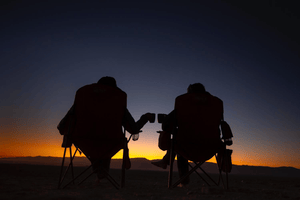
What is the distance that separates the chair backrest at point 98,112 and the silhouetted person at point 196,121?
946 mm

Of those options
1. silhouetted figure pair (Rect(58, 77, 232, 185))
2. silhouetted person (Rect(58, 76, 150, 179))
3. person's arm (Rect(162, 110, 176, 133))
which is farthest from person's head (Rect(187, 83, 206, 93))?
silhouetted person (Rect(58, 76, 150, 179))

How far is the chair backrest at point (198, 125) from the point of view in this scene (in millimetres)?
3479

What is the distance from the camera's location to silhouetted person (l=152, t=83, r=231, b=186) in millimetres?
3482

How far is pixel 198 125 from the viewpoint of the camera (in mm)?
3510

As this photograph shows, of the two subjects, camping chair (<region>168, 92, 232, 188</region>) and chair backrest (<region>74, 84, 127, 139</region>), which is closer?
chair backrest (<region>74, 84, 127, 139</region>)

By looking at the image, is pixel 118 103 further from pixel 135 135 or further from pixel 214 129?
pixel 214 129

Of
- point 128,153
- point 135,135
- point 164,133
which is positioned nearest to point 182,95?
point 164,133

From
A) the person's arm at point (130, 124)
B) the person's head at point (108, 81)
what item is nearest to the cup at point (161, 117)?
the person's arm at point (130, 124)

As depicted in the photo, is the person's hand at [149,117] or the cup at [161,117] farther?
the person's hand at [149,117]

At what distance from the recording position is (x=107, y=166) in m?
3.98

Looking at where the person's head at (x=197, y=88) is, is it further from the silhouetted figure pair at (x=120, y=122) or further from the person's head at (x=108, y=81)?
the person's head at (x=108, y=81)

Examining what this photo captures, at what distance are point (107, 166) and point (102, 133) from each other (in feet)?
3.45

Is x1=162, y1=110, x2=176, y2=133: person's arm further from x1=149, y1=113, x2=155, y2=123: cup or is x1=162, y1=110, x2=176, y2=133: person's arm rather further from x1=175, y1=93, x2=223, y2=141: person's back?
x1=149, y1=113, x2=155, y2=123: cup

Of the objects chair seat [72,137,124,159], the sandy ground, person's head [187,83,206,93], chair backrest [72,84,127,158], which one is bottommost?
the sandy ground
